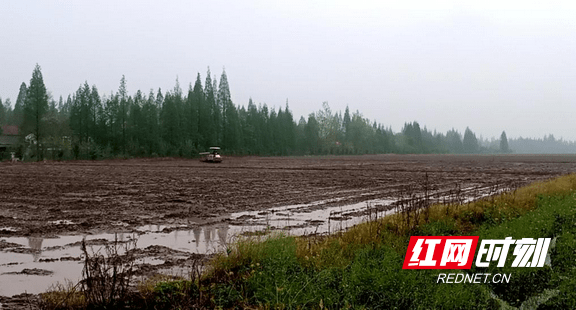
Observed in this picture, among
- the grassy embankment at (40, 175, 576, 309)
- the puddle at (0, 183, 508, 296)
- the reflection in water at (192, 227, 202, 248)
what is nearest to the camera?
the grassy embankment at (40, 175, 576, 309)

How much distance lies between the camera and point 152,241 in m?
9.64

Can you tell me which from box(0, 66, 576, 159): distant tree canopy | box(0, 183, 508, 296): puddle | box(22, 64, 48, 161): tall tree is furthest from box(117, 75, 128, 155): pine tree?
box(0, 183, 508, 296): puddle

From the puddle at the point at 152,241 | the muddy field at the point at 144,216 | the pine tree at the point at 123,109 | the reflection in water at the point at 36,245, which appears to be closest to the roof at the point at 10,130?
the pine tree at the point at 123,109

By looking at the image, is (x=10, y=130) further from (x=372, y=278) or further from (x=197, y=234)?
(x=372, y=278)

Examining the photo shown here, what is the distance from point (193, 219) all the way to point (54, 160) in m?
56.0

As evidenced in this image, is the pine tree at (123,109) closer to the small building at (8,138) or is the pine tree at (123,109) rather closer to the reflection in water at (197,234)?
the small building at (8,138)

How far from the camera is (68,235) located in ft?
33.2

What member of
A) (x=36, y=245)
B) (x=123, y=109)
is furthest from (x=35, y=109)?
(x=36, y=245)

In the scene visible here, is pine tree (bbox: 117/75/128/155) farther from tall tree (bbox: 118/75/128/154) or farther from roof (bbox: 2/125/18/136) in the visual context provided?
roof (bbox: 2/125/18/136)

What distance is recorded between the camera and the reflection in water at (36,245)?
826cm

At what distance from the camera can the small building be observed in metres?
62.9

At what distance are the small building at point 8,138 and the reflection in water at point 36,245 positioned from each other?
60354 mm

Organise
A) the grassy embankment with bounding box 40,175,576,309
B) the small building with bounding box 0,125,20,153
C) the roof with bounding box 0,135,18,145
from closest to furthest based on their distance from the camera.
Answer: the grassy embankment with bounding box 40,175,576,309
the small building with bounding box 0,125,20,153
the roof with bounding box 0,135,18,145

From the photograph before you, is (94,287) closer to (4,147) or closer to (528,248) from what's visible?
(528,248)
